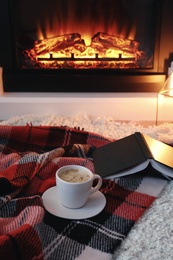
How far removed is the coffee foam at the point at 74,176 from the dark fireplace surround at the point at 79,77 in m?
0.99

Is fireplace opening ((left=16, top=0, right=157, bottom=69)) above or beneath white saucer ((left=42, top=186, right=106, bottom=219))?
above

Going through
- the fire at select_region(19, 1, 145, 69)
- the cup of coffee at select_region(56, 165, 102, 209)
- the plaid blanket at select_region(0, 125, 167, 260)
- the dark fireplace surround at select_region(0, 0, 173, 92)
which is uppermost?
the fire at select_region(19, 1, 145, 69)

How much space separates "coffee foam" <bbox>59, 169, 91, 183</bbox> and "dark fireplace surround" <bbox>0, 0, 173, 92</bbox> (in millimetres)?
988

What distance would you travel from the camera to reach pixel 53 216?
22.2 inches

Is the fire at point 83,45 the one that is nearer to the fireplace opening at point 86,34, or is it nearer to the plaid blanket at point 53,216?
the fireplace opening at point 86,34

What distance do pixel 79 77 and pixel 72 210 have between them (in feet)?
Answer: 3.48

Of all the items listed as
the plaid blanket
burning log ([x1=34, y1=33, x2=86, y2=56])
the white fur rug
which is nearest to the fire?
burning log ([x1=34, y1=33, x2=86, y2=56])

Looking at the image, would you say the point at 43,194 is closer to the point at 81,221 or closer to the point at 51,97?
the point at 81,221

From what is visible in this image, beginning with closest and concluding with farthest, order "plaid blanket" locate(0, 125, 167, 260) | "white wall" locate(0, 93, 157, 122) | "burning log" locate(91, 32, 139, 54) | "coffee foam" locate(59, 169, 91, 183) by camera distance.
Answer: "plaid blanket" locate(0, 125, 167, 260) < "coffee foam" locate(59, 169, 91, 183) < "white wall" locate(0, 93, 157, 122) < "burning log" locate(91, 32, 139, 54)

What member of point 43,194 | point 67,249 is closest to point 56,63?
point 43,194

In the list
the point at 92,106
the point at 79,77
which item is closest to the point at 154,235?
the point at 92,106

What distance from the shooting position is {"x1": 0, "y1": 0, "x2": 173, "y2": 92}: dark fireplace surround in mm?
1521

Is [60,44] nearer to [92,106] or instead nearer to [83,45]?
[83,45]

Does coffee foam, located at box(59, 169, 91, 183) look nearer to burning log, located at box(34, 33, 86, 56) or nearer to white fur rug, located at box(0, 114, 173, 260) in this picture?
white fur rug, located at box(0, 114, 173, 260)
